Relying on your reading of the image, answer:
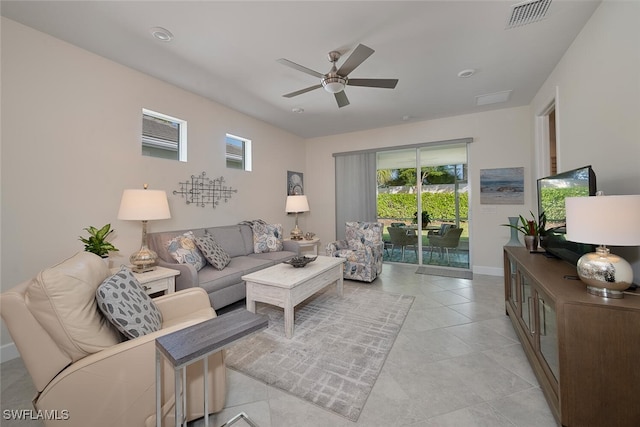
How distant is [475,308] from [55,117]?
188 inches

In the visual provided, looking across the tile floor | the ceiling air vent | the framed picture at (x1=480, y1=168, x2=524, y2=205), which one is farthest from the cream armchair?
the framed picture at (x1=480, y1=168, x2=524, y2=205)

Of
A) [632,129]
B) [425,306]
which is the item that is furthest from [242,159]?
[632,129]

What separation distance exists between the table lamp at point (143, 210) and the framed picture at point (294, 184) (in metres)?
3.03

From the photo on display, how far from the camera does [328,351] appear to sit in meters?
2.14

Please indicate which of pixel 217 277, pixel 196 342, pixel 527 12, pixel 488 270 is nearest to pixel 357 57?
pixel 527 12

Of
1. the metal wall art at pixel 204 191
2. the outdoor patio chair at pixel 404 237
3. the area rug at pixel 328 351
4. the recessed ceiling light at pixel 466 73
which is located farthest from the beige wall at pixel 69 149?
the outdoor patio chair at pixel 404 237

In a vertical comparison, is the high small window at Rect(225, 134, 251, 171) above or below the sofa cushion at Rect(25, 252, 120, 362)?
above

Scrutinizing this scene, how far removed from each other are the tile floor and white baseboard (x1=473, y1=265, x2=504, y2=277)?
196 centimetres

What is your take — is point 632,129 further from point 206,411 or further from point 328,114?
point 328,114

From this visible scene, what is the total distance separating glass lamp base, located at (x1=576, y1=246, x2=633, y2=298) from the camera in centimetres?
127

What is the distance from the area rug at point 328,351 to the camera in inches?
66.9

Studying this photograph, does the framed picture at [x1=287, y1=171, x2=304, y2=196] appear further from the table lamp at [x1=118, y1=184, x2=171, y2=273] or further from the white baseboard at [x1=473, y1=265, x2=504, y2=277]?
the white baseboard at [x1=473, y1=265, x2=504, y2=277]

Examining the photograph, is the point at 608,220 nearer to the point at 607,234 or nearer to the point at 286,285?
the point at 607,234

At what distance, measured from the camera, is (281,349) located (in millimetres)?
2180
